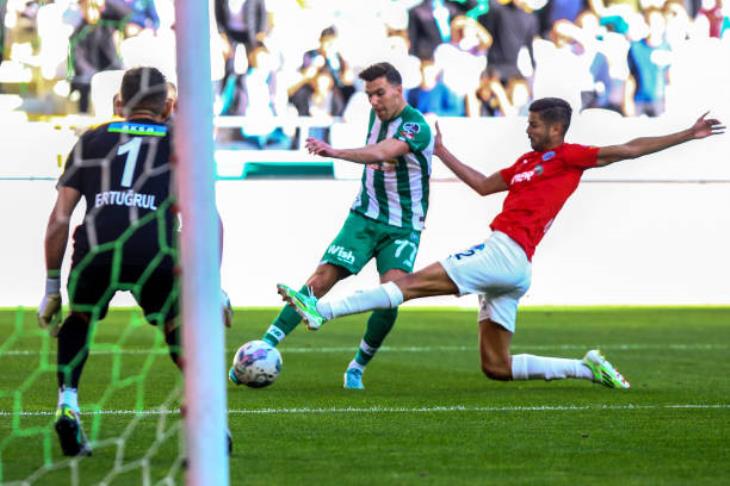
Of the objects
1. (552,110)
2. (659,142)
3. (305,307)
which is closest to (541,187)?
(552,110)

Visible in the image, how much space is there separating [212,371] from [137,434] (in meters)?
2.23

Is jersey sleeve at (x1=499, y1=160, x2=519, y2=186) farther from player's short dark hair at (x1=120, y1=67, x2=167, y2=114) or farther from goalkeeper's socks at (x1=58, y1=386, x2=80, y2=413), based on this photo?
goalkeeper's socks at (x1=58, y1=386, x2=80, y2=413)

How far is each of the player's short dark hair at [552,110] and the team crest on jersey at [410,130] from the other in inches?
33.1

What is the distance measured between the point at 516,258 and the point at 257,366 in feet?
4.77

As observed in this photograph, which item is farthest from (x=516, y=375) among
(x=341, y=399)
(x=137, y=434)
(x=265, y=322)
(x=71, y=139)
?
(x=71, y=139)

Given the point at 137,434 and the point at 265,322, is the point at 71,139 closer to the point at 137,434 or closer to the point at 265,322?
the point at 265,322

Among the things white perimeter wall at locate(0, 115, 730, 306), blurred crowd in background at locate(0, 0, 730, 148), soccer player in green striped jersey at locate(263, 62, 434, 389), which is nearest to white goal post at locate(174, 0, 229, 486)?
soccer player in green striped jersey at locate(263, 62, 434, 389)

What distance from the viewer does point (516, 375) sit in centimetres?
804

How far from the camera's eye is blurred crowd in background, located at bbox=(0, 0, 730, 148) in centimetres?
1711

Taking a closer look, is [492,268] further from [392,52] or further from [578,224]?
[392,52]

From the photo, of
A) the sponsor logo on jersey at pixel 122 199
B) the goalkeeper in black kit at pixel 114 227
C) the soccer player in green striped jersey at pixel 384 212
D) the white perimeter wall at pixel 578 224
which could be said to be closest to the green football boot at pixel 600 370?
the soccer player in green striped jersey at pixel 384 212

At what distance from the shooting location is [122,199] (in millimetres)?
5340

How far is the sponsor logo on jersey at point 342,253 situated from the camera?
843 cm

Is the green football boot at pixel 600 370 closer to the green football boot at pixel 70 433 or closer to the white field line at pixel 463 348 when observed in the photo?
the white field line at pixel 463 348
